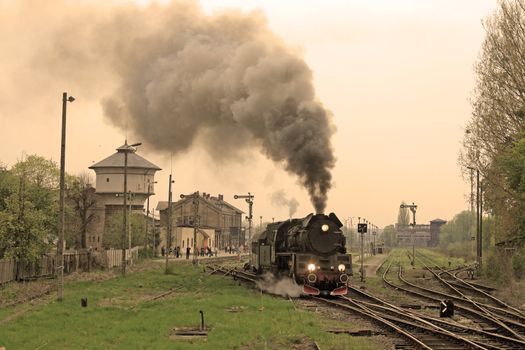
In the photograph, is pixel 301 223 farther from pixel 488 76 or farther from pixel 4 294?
pixel 488 76

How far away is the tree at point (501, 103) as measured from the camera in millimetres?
37781

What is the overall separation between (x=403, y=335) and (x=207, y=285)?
63.3 feet

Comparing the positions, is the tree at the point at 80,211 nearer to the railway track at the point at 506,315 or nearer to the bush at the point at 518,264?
the bush at the point at 518,264

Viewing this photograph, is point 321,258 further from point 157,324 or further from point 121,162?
point 121,162

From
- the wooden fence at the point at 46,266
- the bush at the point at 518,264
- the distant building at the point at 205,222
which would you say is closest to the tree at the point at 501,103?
the bush at the point at 518,264

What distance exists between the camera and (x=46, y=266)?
4084 centimetres

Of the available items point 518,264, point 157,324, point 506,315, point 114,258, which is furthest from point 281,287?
point 114,258

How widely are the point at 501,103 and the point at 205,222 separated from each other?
9240 cm

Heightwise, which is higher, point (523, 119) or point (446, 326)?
point (523, 119)

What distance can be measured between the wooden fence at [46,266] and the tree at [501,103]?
23.6 metres

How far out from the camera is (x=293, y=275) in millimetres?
25891

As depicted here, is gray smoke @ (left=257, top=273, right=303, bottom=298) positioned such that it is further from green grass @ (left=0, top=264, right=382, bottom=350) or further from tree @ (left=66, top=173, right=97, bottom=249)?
tree @ (left=66, top=173, right=97, bottom=249)

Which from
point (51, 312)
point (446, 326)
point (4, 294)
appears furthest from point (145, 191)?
point (446, 326)

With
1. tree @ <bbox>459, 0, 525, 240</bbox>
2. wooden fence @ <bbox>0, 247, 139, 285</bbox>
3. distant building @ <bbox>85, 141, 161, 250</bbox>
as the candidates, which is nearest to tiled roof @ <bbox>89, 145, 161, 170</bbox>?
distant building @ <bbox>85, 141, 161, 250</bbox>
